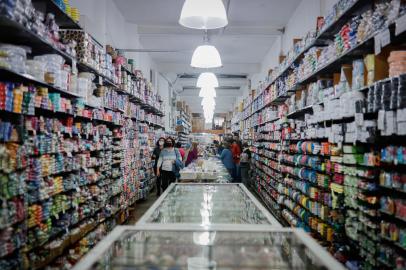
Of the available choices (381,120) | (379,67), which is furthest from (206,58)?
(381,120)

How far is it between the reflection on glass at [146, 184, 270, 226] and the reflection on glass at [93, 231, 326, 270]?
1.02ft

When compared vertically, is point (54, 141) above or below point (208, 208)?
above

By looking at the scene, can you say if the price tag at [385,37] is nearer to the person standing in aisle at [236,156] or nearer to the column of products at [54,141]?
the column of products at [54,141]

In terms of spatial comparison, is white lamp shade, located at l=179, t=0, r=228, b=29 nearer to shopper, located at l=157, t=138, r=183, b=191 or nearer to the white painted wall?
the white painted wall

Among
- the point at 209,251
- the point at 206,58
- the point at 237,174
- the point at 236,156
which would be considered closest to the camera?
the point at 209,251

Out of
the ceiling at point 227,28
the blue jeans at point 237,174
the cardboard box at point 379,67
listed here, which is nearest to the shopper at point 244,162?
the blue jeans at point 237,174

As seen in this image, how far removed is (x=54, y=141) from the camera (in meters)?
4.71

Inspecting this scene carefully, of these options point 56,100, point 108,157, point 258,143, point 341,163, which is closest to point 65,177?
point 56,100

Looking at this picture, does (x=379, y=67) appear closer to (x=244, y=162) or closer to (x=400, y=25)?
(x=400, y=25)

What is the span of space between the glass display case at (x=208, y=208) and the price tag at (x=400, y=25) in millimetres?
1885

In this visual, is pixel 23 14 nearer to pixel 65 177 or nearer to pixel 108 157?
pixel 65 177

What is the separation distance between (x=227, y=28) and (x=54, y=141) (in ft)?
23.2

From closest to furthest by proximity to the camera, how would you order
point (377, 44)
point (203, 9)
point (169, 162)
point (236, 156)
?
point (377, 44) → point (203, 9) → point (169, 162) → point (236, 156)

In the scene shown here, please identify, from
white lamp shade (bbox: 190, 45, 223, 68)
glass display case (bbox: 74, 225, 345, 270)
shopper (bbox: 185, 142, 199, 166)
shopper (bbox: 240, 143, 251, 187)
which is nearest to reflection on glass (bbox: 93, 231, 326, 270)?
glass display case (bbox: 74, 225, 345, 270)
